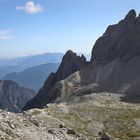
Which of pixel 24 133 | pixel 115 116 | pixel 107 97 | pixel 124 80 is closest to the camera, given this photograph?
pixel 24 133

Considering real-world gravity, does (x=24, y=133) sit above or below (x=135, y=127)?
above

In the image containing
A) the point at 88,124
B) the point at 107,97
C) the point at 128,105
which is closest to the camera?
the point at 88,124

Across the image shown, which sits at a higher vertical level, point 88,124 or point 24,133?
point 24,133

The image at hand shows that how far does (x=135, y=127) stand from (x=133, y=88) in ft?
236

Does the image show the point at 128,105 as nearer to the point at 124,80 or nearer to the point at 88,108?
the point at 88,108

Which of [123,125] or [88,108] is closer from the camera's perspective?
[123,125]

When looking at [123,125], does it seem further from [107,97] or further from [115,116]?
[107,97]

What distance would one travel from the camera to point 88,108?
128 m

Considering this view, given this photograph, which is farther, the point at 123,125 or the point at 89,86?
the point at 89,86

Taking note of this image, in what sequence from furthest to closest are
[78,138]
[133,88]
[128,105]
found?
1. [133,88]
2. [128,105]
3. [78,138]

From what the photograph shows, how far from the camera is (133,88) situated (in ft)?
567

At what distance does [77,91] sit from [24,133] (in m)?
138

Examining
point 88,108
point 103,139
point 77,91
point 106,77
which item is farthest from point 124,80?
point 103,139

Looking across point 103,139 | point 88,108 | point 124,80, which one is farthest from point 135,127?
point 124,80
